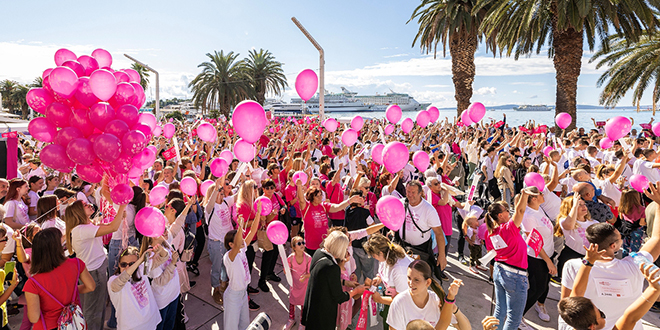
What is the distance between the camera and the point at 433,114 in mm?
8984

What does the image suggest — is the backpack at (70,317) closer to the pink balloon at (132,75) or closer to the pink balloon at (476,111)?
the pink balloon at (132,75)

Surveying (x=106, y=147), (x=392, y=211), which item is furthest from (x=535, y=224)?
(x=106, y=147)

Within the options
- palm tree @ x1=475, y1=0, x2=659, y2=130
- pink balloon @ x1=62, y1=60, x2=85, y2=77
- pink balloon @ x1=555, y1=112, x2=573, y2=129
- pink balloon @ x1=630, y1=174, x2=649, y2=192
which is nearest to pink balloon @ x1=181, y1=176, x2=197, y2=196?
pink balloon @ x1=62, y1=60, x2=85, y2=77

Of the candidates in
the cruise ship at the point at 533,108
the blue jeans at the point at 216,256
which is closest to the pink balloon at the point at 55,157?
the blue jeans at the point at 216,256

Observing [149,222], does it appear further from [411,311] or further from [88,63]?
[411,311]

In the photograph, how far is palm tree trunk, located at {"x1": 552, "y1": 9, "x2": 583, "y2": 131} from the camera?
13.9 meters

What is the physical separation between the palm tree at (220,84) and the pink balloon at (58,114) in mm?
26605

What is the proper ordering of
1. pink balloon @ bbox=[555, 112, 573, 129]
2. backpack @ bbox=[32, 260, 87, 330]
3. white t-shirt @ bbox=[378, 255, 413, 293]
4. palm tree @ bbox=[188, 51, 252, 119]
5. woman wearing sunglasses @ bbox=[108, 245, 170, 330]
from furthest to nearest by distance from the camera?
palm tree @ bbox=[188, 51, 252, 119], pink balloon @ bbox=[555, 112, 573, 129], white t-shirt @ bbox=[378, 255, 413, 293], woman wearing sunglasses @ bbox=[108, 245, 170, 330], backpack @ bbox=[32, 260, 87, 330]

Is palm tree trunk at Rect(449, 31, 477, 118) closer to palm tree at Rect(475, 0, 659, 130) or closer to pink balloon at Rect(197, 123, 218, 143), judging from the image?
palm tree at Rect(475, 0, 659, 130)

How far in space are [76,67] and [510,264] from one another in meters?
4.70

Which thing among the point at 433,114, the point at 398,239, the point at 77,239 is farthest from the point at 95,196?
the point at 433,114

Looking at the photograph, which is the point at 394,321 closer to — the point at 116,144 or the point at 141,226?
the point at 141,226

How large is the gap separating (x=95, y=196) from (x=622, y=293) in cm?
619

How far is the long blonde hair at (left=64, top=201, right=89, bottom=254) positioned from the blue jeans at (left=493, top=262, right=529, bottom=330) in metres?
4.05
